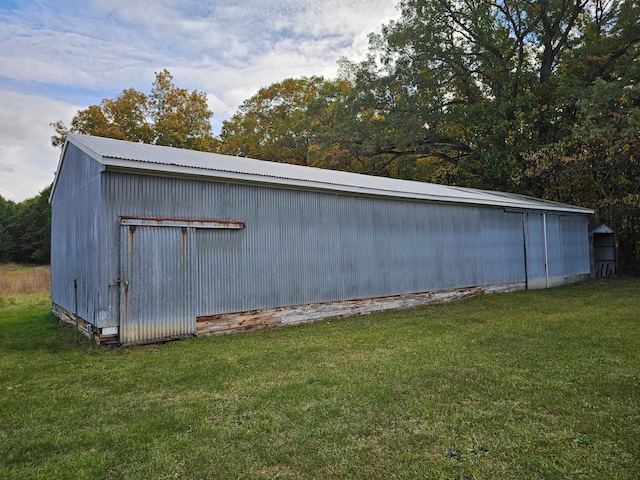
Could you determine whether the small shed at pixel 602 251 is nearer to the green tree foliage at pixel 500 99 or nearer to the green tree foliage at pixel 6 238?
the green tree foliage at pixel 500 99

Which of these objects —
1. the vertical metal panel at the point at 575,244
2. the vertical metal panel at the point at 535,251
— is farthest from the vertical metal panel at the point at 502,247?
the vertical metal panel at the point at 575,244

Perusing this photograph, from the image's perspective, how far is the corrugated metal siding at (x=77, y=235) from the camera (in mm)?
6625

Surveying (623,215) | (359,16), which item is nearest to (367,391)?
(359,16)

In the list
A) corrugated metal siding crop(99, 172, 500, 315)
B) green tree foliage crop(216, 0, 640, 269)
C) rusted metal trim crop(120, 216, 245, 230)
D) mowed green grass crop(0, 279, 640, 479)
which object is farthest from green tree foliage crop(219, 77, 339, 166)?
mowed green grass crop(0, 279, 640, 479)

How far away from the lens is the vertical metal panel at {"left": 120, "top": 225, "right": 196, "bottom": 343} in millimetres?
6305

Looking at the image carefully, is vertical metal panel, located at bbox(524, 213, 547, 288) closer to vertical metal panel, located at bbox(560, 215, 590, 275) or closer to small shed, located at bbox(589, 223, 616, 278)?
vertical metal panel, located at bbox(560, 215, 590, 275)

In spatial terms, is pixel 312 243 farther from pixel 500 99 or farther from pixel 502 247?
pixel 500 99

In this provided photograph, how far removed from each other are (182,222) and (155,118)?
21.1m

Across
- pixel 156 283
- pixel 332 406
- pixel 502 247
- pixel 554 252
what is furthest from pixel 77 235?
pixel 554 252

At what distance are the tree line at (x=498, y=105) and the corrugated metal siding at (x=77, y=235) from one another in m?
13.7

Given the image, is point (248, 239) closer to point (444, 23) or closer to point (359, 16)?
point (359, 16)

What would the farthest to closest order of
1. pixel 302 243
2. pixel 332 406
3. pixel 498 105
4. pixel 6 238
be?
pixel 6 238, pixel 498 105, pixel 302 243, pixel 332 406

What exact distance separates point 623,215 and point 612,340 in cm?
1326

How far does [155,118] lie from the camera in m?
25.2
